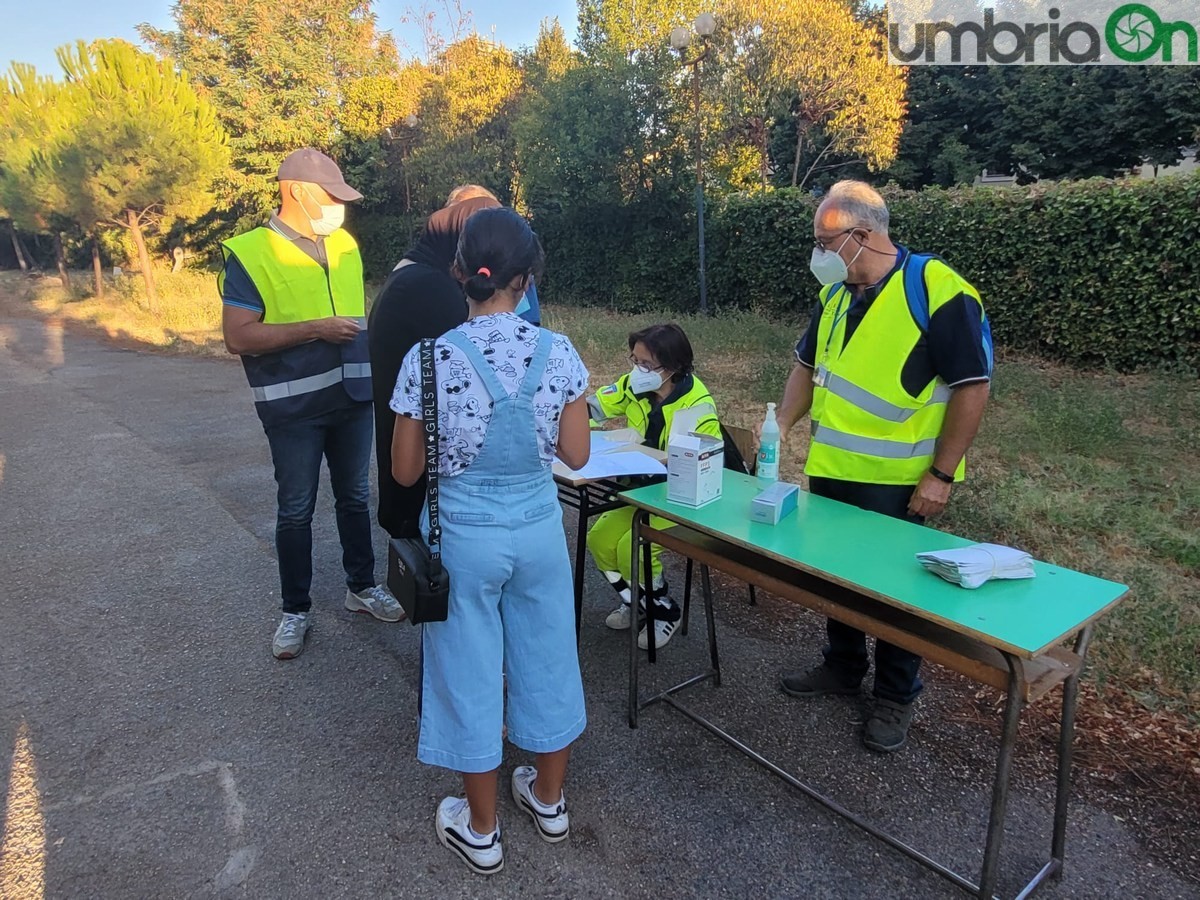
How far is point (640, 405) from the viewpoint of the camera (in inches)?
138

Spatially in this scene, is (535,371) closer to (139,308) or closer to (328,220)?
(328,220)

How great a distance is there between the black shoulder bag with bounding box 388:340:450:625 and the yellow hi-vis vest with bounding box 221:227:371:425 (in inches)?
54.7

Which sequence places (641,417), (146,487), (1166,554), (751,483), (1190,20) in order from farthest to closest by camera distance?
(1190,20) < (146,487) < (1166,554) < (641,417) < (751,483)

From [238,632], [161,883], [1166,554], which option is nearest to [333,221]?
[238,632]

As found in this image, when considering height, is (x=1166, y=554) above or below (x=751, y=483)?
below

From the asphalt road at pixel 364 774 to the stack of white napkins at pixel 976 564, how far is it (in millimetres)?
855

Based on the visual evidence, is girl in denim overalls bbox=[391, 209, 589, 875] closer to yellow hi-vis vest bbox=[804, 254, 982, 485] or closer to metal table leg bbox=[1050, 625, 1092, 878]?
yellow hi-vis vest bbox=[804, 254, 982, 485]

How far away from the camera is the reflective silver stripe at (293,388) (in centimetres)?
313

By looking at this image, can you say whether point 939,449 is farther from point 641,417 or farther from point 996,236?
point 996,236

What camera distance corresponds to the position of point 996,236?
29.5 ft

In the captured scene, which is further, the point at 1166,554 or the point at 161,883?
the point at 1166,554

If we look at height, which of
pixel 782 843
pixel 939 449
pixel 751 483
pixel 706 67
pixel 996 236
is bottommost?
pixel 782 843

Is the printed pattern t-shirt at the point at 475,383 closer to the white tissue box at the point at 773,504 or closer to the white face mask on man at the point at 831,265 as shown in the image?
the white tissue box at the point at 773,504

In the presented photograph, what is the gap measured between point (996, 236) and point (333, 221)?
8231mm
